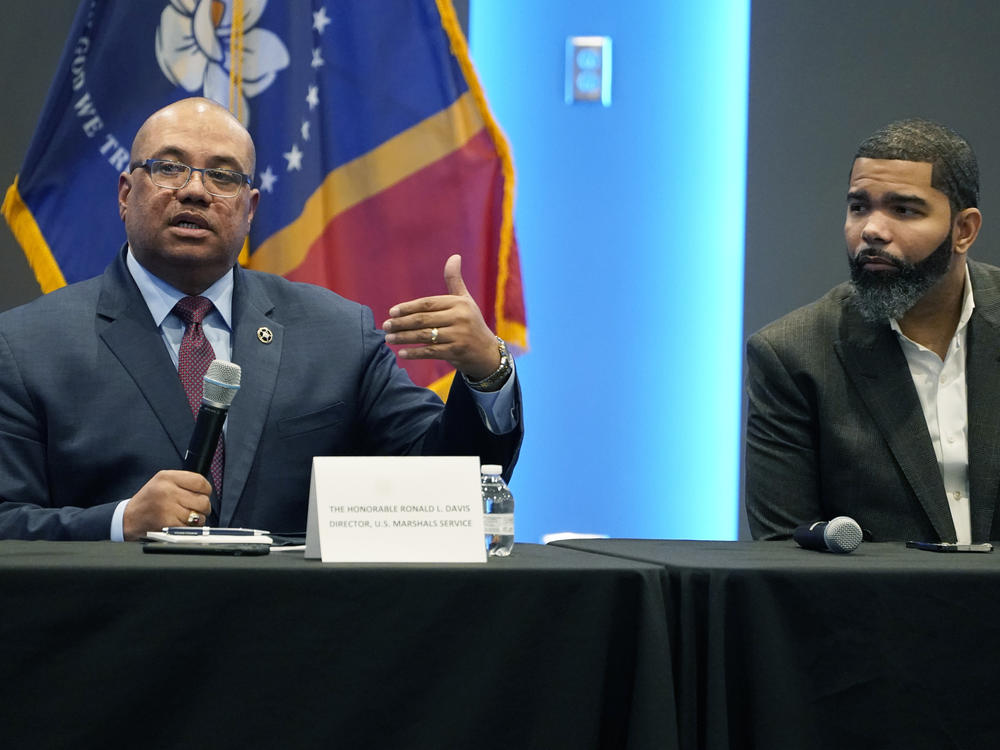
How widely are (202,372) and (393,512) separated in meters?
1.11

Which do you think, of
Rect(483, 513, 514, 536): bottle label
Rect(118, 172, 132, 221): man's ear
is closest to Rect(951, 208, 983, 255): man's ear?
Rect(483, 513, 514, 536): bottle label

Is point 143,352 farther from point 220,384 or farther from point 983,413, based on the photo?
point 983,413

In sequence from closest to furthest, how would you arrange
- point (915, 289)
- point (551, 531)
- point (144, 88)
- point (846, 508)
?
1. point (846, 508)
2. point (915, 289)
3. point (144, 88)
4. point (551, 531)

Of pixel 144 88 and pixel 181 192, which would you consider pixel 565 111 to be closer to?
pixel 144 88

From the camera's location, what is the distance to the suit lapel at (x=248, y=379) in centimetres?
226

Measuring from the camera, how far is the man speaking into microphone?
2150 millimetres

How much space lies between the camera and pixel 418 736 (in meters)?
1.24

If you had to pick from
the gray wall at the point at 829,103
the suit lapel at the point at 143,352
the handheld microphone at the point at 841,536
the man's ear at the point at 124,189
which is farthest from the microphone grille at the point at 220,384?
the gray wall at the point at 829,103

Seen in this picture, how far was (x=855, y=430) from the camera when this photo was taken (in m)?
2.33

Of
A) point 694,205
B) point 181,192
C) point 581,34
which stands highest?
point 581,34

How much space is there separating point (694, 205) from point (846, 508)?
1763mm

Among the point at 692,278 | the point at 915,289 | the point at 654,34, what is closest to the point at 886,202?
the point at 915,289

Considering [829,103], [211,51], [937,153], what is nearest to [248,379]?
[211,51]

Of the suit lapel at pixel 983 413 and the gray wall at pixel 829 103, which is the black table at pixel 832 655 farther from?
the gray wall at pixel 829 103
